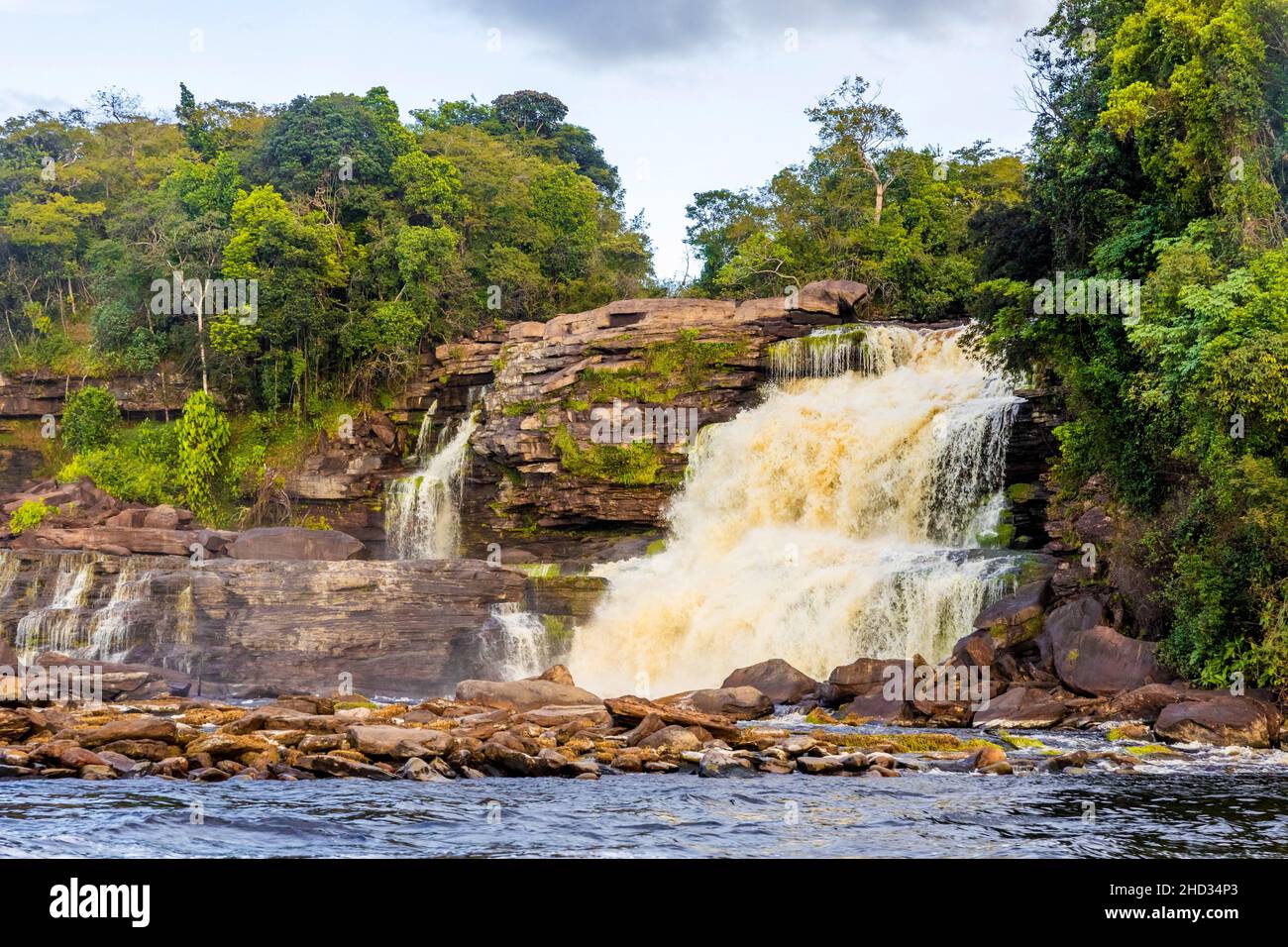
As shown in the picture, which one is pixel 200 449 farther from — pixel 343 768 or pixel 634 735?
pixel 343 768

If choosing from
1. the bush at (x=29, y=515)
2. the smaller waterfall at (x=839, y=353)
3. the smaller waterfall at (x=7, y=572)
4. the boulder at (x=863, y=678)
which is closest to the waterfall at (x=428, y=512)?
the smaller waterfall at (x=839, y=353)

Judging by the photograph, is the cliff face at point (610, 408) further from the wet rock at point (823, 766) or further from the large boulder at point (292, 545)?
the wet rock at point (823, 766)

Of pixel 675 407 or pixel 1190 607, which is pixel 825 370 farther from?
pixel 1190 607

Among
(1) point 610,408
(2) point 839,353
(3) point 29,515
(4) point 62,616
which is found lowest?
(4) point 62,616

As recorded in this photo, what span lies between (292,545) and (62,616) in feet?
20.6

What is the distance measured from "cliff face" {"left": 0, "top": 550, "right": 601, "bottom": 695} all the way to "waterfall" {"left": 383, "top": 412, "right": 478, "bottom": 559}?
8259 millimetres

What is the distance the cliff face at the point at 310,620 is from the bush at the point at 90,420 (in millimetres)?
15288

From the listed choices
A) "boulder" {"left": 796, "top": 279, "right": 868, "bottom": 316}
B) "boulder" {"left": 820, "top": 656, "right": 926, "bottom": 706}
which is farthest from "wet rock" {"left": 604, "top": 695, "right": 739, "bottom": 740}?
"boulder" {"left": 796, "top": 279, "right": 868, "bottom": 316}

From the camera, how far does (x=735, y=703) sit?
22.8 metres

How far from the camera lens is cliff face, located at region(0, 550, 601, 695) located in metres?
29.3

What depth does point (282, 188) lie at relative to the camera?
4494cm

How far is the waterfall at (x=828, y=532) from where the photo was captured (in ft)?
86.1

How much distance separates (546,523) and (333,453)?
29.0 feet

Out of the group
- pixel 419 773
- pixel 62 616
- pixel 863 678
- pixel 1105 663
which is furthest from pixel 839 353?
pixel 419 773
